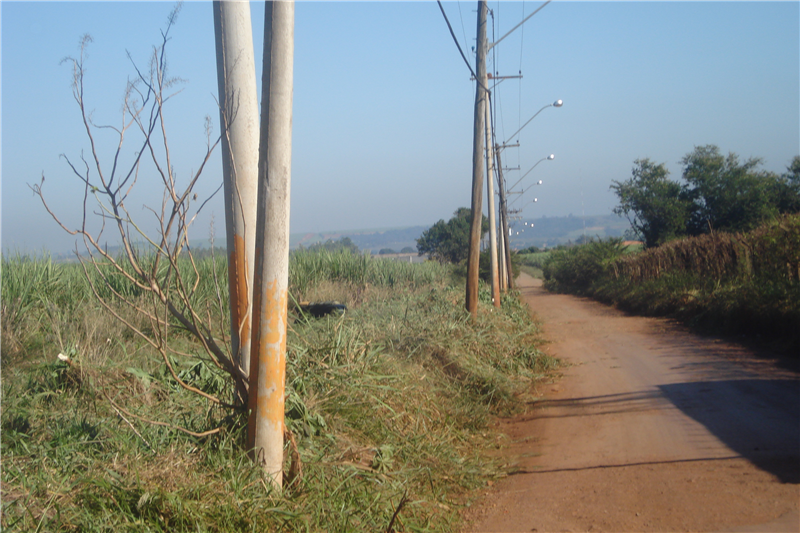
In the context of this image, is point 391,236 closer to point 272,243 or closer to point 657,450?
point 657,450

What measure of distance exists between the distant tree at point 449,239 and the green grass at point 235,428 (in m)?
31.6

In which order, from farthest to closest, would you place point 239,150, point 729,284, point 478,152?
point 729,284, point 478,152, point 239,150

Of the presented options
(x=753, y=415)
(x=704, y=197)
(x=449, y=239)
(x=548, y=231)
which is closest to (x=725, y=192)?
(x=704, y=197)

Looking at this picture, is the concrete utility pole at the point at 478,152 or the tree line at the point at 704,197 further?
the tree line at the point at 704,197

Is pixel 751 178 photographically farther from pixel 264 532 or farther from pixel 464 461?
pixel 264 532

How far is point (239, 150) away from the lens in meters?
3.84

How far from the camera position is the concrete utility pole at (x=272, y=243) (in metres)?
3.36

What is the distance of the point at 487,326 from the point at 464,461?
5.86m

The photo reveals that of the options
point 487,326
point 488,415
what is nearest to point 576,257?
point 487,326

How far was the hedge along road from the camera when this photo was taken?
410 centimetres

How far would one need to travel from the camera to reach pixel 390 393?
5.61m

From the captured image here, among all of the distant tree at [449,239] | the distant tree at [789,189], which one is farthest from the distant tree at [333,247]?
the distant tree at [789,189]

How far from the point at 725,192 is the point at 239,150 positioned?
125 ft

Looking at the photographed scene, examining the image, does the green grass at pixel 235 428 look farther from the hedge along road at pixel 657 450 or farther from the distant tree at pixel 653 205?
the distant tree at pixel 653 205
